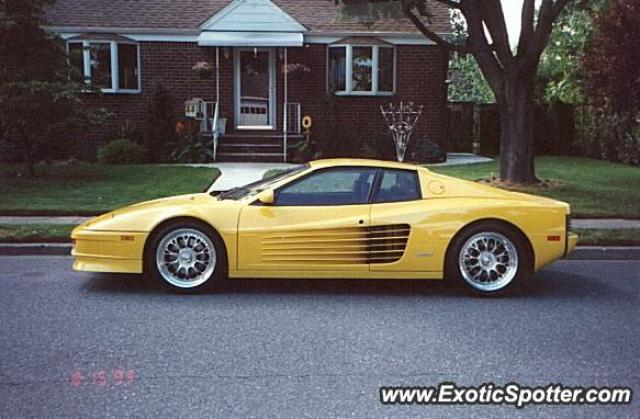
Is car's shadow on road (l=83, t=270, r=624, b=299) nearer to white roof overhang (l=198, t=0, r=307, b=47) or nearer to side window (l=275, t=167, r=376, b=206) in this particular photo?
side window (l=275, t=167, r=376, b=206)

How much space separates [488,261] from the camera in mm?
6648

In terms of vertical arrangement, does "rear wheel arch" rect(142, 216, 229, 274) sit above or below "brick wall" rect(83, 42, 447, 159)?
below

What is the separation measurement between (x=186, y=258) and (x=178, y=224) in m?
0.32

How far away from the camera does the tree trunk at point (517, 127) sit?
13.9m

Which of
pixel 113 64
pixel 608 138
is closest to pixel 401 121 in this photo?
pixel 608 138

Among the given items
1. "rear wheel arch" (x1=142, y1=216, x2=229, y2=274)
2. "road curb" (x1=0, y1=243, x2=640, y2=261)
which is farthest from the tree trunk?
"rear wheel arch" (x1=142, y1=216, x2=229, y2=274)

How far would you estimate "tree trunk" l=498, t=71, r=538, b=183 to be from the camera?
1394 cm

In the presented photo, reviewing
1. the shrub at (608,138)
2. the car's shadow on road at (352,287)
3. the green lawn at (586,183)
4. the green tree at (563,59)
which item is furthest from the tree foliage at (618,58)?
the green tree at (563,59)

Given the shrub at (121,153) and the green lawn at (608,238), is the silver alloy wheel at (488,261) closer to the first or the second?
the green lawn at (608,238)

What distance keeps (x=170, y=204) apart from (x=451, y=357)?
10.5 ft

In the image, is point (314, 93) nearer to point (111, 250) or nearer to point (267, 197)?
point (267, 197)

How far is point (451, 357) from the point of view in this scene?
4.87 m

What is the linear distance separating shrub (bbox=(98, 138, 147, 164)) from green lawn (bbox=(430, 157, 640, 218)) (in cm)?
753

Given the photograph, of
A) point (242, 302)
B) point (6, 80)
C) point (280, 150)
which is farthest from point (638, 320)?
point (280, 150)
